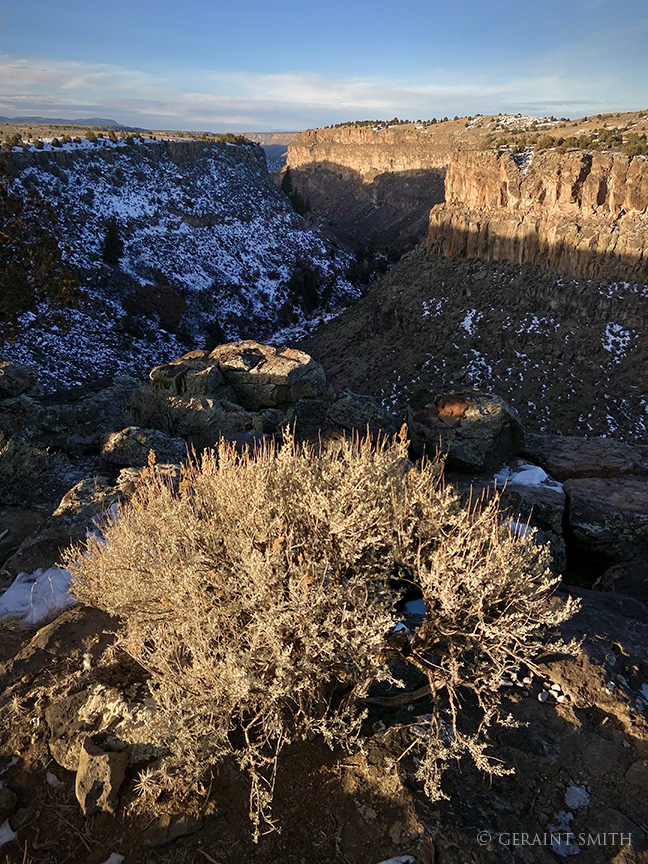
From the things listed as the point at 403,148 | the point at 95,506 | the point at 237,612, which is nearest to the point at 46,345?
the point at 95,506

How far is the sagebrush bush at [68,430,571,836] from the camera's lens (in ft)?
9.54

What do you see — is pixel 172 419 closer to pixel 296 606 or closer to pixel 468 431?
pixel 468 431

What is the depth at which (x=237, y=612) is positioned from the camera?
10.1 ft

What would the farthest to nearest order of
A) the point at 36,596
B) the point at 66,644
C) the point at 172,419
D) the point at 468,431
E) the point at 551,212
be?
the point at 551,212, the point at 172,419, the point at 468,431, the point at 36,596, the point at 66,644

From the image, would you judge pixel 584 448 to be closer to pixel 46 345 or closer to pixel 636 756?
pixel 636 756

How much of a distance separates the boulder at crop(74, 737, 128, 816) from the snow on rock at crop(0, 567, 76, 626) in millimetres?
2099

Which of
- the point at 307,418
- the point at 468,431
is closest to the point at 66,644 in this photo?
the point at 307,418

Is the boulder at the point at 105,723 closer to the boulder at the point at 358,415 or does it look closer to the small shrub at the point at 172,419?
the small shrub at the point at 172,419

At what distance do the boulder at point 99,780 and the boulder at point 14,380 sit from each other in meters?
9.79

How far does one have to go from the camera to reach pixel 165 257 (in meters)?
35.2

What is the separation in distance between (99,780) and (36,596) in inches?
102

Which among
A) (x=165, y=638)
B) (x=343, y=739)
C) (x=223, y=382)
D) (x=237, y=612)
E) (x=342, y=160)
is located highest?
(x=342, y=160)

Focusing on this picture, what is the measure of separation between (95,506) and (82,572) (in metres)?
2.07

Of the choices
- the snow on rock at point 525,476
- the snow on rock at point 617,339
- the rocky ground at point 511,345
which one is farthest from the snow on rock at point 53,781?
the snow on rock at point 617,339
